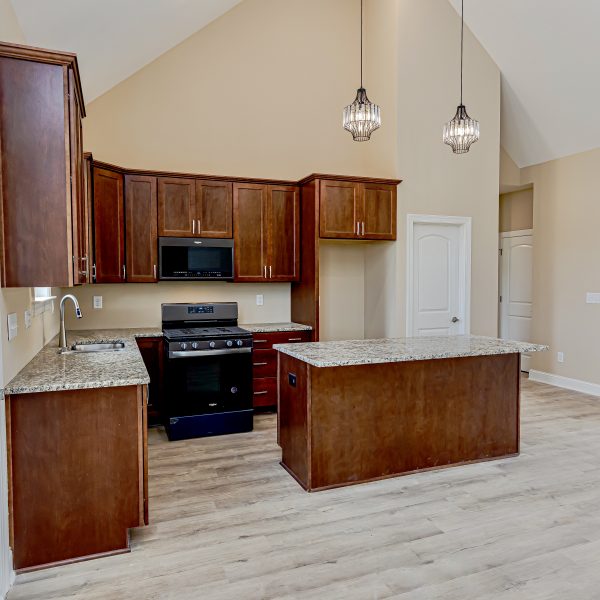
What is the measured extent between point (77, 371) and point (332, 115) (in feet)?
14.2

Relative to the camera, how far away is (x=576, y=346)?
5.73 m

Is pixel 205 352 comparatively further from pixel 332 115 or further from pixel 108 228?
pixel 332 115

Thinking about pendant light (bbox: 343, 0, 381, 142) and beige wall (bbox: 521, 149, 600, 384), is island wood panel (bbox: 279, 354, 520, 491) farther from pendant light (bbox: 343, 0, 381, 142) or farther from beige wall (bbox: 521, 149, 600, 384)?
beige wall (bbox: 521, 149, 600, 384)

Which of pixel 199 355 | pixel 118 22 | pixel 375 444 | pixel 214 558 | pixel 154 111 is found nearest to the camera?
pixel 214 558

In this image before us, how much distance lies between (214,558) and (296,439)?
40.0 inches

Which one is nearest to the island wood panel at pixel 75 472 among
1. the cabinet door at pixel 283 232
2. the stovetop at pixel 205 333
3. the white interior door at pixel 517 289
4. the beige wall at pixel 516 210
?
the stovetop at pixel 205 333

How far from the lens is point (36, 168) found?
2.17 m

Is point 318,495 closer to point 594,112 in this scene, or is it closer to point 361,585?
point 361,585

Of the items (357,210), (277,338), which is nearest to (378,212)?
(357,210)

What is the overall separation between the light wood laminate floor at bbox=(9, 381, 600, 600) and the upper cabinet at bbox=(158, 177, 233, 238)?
6.95 feet

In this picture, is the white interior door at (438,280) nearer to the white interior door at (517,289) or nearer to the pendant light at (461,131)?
the pendant light at (461,131)

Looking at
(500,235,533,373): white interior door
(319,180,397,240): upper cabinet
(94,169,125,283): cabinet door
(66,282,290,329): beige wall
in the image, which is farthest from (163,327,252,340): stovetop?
(500,235,533,373): white interior door

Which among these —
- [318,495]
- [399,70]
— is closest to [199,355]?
[318,495]

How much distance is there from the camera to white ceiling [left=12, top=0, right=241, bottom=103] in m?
2.90
